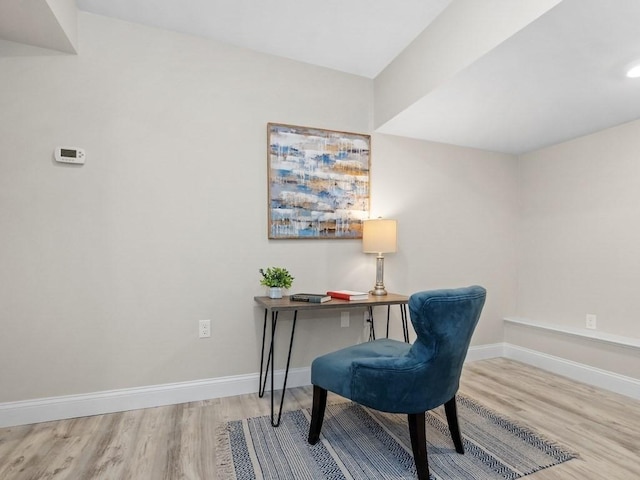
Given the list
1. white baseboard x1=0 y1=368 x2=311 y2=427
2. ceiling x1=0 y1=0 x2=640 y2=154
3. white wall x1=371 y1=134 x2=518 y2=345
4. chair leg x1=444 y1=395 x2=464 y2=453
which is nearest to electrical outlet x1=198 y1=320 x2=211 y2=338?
white baseboard x1=0 y1=368 x2=311 y2=427

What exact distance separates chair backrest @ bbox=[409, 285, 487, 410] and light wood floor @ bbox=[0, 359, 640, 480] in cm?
62

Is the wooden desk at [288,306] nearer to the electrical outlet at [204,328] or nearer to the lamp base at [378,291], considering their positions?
the lamp base at [378,291]

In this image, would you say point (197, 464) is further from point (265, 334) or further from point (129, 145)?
point (129, 145)

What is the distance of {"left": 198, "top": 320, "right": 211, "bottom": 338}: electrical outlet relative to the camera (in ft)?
7.92

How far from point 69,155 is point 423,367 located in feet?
7.63

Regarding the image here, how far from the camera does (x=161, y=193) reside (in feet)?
7.66

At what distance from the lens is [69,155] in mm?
2129

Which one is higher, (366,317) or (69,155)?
(69,155)

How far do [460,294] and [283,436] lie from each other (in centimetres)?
123

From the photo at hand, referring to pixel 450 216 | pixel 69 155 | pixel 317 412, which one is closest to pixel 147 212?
pixel 69 155

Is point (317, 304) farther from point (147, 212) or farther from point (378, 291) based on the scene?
point (147, 212)

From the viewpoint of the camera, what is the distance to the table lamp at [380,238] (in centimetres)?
266

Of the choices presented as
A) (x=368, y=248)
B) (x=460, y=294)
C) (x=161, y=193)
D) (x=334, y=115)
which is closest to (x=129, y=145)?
(x=161, y=193)

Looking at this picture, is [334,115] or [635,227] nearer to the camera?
[635,227]
